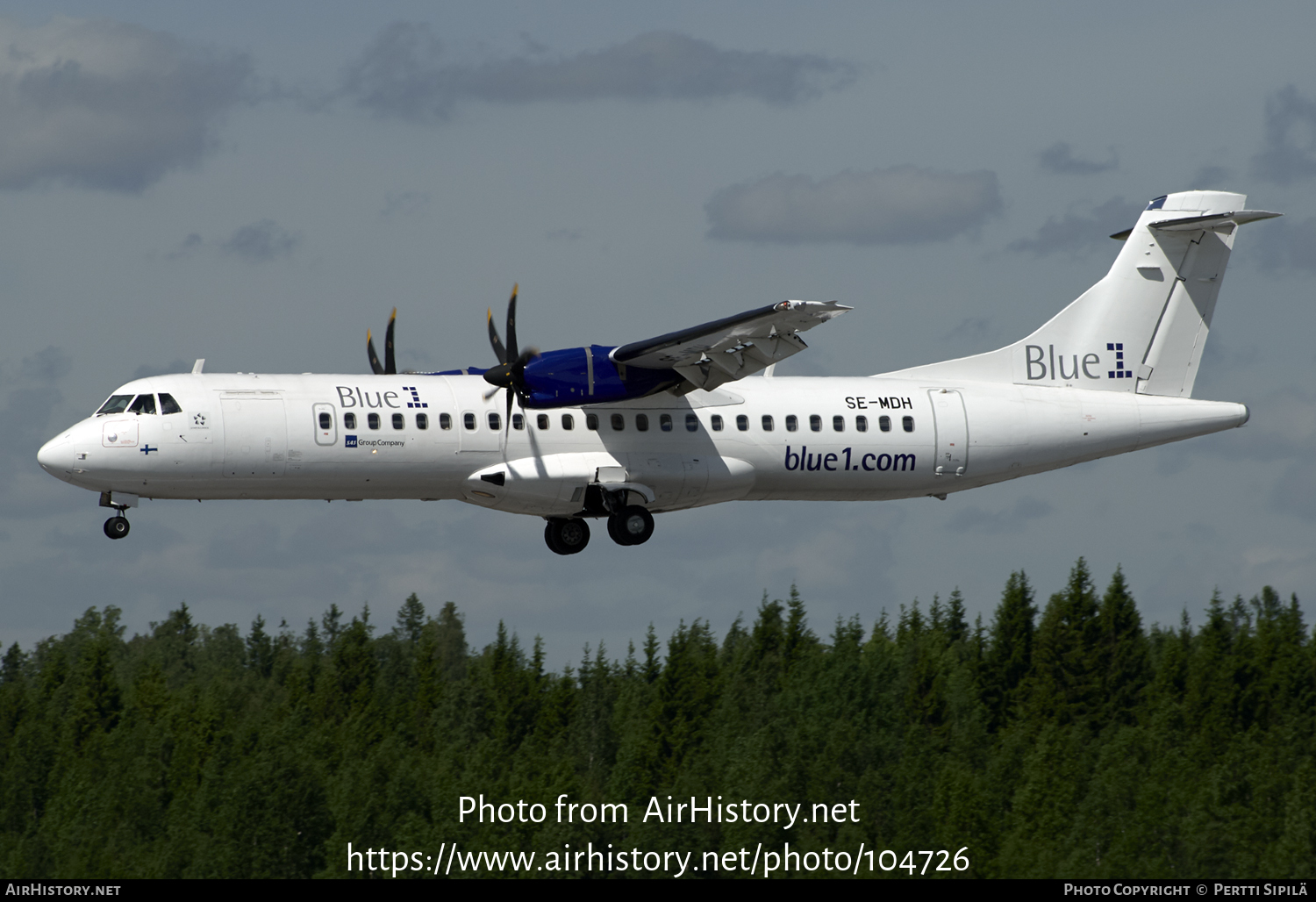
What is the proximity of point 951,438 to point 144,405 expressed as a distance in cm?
1534

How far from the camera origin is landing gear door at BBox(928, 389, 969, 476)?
32.1 metres

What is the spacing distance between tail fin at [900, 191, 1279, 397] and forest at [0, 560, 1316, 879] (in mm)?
28874

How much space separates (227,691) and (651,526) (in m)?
63.6

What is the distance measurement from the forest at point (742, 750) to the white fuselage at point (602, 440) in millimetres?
30047

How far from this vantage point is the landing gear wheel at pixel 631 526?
30.1 meters

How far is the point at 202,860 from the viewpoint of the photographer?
6512 centimetres

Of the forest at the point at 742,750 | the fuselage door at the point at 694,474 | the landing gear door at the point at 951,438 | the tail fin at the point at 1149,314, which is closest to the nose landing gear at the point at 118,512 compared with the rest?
the fuselage door at the point at 694,474

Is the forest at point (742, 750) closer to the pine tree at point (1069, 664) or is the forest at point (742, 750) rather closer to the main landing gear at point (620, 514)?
the pine tree at point (1069, 664)

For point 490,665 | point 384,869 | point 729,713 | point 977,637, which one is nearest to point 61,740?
point 490,665

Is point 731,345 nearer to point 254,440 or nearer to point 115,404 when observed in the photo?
point 254,440

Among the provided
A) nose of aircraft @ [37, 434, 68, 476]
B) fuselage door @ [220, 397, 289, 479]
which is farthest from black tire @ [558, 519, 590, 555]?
nose of aircraft @ [37, 434, 68, 476]

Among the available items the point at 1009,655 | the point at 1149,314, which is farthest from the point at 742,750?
the point at 1149,314

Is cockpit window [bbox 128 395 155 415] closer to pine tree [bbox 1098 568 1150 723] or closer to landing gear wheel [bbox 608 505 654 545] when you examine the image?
landing gear wheel [bbox 608 505 654 545]
